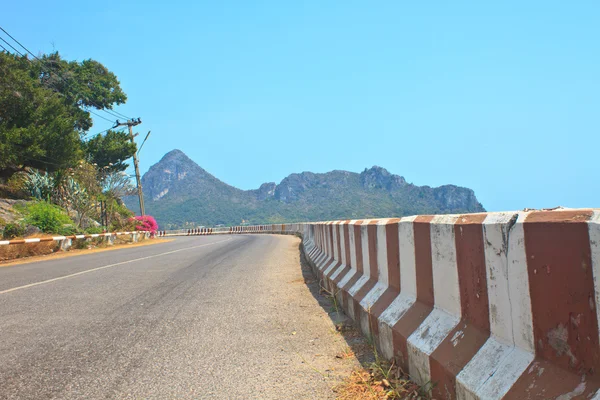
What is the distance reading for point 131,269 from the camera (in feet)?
34.9

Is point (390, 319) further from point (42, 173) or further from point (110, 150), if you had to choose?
point (110, 150)

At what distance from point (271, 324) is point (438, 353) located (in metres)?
2.77

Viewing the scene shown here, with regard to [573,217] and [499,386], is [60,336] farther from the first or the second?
[573,217]

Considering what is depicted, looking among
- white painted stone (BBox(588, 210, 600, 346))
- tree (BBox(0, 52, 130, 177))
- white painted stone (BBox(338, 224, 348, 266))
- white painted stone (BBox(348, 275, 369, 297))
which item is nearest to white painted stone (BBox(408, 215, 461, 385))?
white painted stone (BBox(588, 210, 600, 346))

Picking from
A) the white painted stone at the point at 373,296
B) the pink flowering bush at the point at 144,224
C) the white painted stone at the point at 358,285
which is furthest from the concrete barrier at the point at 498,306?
the pink flowering bush at the point at 144,224

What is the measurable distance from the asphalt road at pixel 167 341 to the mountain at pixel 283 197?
105145 mm

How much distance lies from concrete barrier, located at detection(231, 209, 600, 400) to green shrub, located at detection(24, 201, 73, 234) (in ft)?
69.8

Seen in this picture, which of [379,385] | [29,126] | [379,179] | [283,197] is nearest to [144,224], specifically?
[29,126]

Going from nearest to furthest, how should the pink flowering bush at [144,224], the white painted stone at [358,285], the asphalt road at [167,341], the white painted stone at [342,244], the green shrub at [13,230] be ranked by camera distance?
the asphalt road at [167,341], the white painted stone at [358,285], the white painted stone at [342,244], the green shrub at [13,230], the pink flowering bush at [144,224]

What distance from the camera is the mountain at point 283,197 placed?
13125cm

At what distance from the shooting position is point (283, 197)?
177375 millimetres

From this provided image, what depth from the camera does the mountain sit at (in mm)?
131250

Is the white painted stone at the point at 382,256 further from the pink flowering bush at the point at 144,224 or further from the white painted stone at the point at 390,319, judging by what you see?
the pink flowering bush at the point at 144,224

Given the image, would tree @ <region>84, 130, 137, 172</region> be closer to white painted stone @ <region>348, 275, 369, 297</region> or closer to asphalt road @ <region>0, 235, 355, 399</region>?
asphalt road @ <region>0, 235, 355, 399</region>
